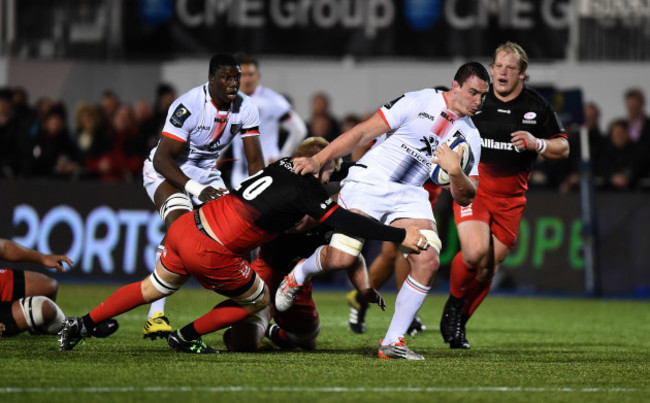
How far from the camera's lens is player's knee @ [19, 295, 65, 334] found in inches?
313

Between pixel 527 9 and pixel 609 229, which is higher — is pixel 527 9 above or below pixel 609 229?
above

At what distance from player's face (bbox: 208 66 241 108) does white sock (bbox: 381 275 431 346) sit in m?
2.04

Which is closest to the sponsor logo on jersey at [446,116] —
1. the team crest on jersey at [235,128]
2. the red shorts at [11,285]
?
the team crest on jersey at [235,128]

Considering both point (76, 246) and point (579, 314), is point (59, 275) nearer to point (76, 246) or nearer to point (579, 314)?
point (76, 246)

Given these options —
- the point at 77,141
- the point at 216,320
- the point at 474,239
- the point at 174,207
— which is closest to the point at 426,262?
the point at 474,239

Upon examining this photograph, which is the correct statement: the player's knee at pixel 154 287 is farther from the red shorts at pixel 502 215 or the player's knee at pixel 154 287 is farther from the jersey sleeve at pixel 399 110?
the red shorts at pixel 502 215

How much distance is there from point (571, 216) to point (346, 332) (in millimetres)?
6004

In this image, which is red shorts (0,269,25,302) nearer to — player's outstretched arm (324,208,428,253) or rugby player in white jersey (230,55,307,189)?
player's outstretched arm (324,208,428,253)

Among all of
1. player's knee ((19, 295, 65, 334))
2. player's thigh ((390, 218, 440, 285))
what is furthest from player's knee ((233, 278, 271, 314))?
player's knee ((19, 295, 65, 334))

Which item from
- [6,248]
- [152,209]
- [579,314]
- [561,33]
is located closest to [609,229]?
[579,314]

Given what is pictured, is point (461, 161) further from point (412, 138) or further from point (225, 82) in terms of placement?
point (225, 82)

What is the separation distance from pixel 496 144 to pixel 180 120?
257 centimetres

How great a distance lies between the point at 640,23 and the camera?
1773 cm

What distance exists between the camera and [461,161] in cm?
Answer: 766
